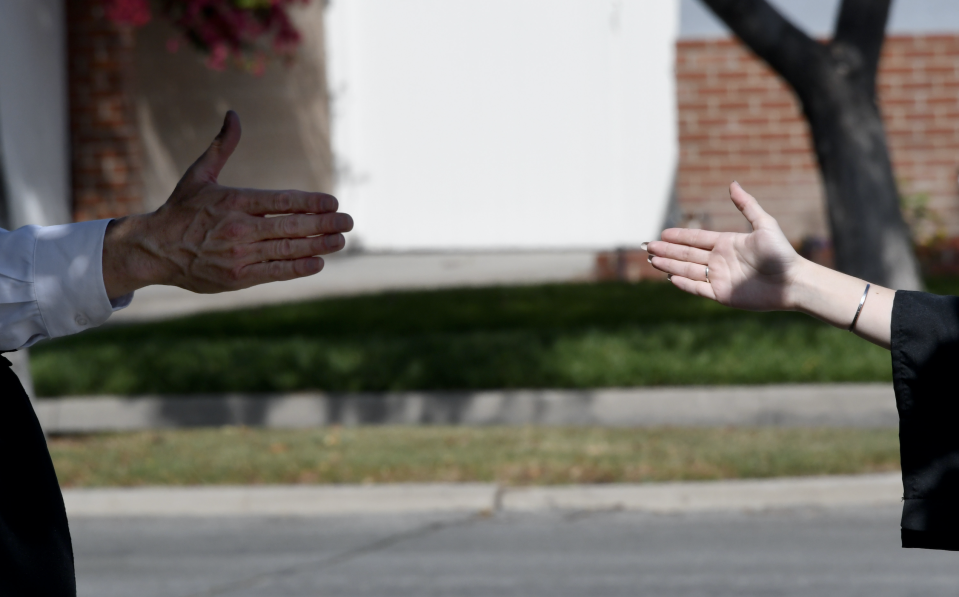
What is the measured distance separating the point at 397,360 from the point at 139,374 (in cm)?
190

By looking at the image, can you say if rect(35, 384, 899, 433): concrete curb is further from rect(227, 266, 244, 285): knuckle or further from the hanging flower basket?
rect(227, 266, 244, 285): knuckle

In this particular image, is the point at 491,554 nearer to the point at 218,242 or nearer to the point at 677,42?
the point at 218,242

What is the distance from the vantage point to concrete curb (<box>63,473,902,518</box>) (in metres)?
5.66

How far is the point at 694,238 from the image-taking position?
237 centimetres

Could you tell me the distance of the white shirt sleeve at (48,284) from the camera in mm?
1747

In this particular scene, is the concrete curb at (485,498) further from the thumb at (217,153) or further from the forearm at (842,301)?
the thumb at (217,153)

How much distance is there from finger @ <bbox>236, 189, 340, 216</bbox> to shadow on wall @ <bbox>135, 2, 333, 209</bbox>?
1244cm

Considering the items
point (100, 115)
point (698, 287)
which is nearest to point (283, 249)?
point (698, 287)

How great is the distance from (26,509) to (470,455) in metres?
4.74

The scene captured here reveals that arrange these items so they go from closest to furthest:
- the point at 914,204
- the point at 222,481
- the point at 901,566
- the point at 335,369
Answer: the point at 901,566, the point at 222,481, the point at 335,369, the point at 914,204

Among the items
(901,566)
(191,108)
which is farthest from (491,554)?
(191,108)

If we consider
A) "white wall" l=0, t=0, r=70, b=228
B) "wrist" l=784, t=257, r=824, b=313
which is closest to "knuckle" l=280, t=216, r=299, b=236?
"wrist" l=784, t=257, r=824, b=313

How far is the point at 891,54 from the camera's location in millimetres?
12609

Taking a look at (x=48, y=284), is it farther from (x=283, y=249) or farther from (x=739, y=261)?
(x=739, y=261)
